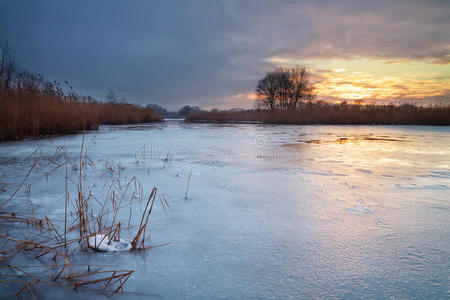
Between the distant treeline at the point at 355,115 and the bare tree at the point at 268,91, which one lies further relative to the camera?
the bare tree at the point at 268,91

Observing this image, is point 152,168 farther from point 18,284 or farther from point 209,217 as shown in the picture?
point 18,284

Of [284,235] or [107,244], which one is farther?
[284,235]

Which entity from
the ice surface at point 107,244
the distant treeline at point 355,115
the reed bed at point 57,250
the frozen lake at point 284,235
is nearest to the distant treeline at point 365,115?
the distant treeline at point 355,115

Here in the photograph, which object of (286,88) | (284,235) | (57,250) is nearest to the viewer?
(57,250)

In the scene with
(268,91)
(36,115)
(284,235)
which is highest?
(268,91)

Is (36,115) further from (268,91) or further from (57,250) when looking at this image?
(268,91)

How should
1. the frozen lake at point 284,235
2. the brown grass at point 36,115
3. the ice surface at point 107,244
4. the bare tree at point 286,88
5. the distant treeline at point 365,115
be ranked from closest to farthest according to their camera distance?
the frozen lake at point 284,235, the ice surface at point 107,244, the brown grass at point 36,115, the distant treeline at point 365,115, the bare tree at point 286,88

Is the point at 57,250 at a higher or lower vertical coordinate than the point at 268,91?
lower

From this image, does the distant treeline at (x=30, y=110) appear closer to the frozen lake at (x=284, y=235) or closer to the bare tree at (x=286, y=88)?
the frozen lake at (x=284, y=235)

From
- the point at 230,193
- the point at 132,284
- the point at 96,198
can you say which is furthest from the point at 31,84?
the point at 132,284

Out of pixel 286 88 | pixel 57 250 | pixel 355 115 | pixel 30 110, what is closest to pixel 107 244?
pixel 57 250

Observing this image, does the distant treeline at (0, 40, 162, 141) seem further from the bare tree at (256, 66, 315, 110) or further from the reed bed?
the bare tree at (256, 66, 315, 110)

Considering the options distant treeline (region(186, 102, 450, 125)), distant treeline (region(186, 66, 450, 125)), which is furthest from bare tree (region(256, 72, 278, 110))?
distant treeline (region(186, 102, 450, 125))

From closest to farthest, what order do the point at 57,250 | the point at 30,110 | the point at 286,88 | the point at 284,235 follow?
the point at 57,250
the point at 284,235
the point at 30,110
the point at 286,88
